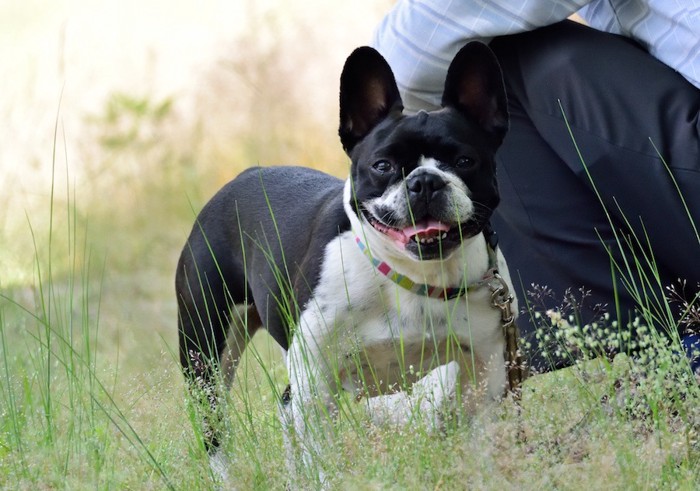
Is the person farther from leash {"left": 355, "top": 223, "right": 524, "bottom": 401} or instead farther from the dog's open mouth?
the dog's open mouth

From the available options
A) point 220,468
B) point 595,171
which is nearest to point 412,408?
point 220,468

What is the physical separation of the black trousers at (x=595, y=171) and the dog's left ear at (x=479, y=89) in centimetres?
15

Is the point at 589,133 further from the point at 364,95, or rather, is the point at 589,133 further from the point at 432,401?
the point at 432,401

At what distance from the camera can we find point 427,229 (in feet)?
8.30

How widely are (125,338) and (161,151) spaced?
1999 mm

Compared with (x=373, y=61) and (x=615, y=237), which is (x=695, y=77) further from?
(x=373, y=61)

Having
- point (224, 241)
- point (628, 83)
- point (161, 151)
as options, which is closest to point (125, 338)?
point (224, 241)

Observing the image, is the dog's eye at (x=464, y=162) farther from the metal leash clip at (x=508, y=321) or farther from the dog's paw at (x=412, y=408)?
the dog's paw at (x=412, y=408)

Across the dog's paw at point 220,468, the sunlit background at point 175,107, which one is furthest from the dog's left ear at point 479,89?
the sunlit background at point 175,107

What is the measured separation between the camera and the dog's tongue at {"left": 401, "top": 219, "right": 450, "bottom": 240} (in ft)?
8.30

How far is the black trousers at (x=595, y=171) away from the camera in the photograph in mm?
2596

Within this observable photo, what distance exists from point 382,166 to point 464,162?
0.19m

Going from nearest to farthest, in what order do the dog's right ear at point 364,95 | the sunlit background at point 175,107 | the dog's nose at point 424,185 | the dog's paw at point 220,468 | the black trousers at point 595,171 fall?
the dog's paw at point 220,468, the dog's nose at point 424,185, the black trousers at point 595,171, the dog's right ear at point 364,95, the sunlit background at point 175,107

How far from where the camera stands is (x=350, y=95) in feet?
8.99
